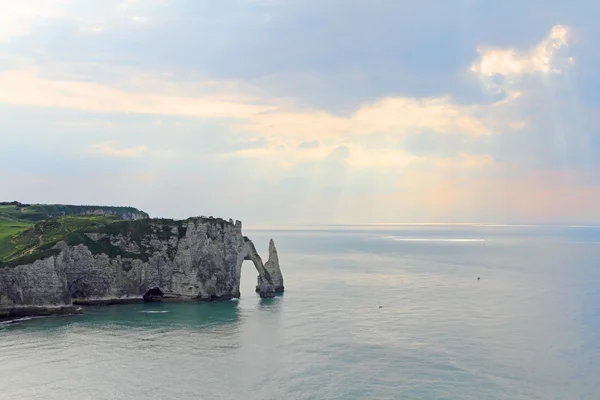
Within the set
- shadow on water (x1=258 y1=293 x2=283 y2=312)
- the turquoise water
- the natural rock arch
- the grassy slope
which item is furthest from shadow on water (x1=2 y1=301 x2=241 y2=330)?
the grassy slope

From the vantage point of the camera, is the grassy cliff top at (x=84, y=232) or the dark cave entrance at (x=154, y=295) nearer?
the grassy cliff top at (x=84, y=232)

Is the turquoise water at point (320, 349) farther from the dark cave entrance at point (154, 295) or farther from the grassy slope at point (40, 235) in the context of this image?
the grassy slope at point (40, 235)

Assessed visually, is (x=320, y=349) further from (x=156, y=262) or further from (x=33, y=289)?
(x=33, y=289)

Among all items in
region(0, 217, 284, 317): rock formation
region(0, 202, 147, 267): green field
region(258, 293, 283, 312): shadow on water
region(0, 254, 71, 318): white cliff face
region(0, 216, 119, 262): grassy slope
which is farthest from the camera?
region(0, 216, 119, 262): grassy slope

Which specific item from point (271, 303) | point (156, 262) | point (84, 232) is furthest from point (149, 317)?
point (84, 232)

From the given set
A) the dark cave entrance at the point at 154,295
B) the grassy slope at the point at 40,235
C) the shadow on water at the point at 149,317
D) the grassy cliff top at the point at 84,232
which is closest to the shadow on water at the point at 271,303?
the shadow on water at the point at 149,317

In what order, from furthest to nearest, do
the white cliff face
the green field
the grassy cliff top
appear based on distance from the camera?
the grassy cliff top → the green field → the white cliff face

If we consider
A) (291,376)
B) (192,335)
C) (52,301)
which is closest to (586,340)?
(291,376)

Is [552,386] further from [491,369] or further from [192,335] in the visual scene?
[192,335]

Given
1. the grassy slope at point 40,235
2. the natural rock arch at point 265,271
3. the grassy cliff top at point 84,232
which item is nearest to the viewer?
the grassy cliff top at point 84,232

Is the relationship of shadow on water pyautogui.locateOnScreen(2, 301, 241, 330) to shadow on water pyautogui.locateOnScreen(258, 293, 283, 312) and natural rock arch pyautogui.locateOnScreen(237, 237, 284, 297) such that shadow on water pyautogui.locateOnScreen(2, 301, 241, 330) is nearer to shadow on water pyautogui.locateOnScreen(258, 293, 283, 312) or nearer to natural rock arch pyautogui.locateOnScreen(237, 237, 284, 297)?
shadow on water pyautogui.locateOnScreen(258, 293, 283, 312)
